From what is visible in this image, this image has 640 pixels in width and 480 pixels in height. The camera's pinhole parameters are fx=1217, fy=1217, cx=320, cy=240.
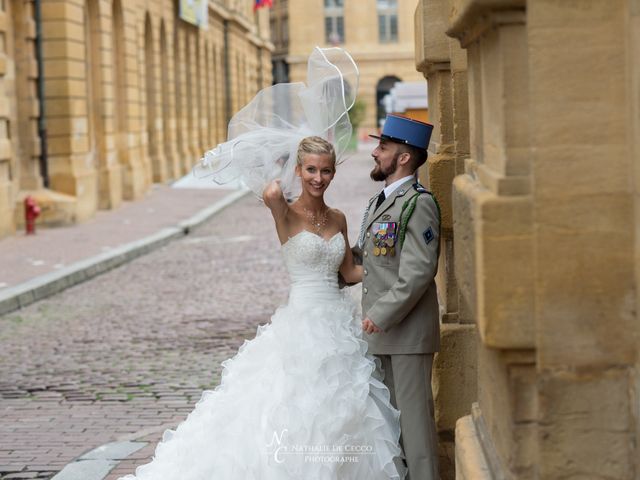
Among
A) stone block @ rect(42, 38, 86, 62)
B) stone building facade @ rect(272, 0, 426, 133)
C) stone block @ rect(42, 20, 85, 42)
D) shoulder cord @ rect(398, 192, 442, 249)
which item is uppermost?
stone building facade @ rect(272, 0, 426, 133)

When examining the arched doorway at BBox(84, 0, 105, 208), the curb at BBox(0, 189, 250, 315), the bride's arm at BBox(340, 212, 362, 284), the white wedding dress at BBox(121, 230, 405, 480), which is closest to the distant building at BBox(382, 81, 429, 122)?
the curb at BBox(0, 189, 250, 315)

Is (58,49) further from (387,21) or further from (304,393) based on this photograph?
(387,21)

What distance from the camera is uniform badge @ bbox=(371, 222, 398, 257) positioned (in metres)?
4.77

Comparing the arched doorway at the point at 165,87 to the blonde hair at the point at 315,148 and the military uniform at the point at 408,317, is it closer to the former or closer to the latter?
the blonde hair at the point at 315,148

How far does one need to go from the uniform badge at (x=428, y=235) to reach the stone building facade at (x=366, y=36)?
7517cm

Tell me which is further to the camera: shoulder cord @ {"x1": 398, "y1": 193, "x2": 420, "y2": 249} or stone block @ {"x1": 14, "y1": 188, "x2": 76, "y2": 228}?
stone block @ {"x1": 14, "y1": 188, "x2": 76, "y2": 228}

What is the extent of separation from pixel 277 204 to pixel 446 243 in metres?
0.75

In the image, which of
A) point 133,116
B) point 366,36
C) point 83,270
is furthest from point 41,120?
point 366,36

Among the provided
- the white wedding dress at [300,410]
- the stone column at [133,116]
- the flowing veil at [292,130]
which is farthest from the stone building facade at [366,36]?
the white wedding dress at [300,410]

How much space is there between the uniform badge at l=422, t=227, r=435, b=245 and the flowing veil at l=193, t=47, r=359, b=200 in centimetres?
83

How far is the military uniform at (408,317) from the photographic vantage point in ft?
15.4

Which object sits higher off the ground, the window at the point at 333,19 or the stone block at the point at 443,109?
the window at the point at 333,19

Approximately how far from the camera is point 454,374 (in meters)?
5.18

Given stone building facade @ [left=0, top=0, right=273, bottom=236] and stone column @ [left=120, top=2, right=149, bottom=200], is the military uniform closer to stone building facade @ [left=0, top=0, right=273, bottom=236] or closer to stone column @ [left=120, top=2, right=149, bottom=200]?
stone building facade @ [left=0, top=0, right=273, bottom=236]
